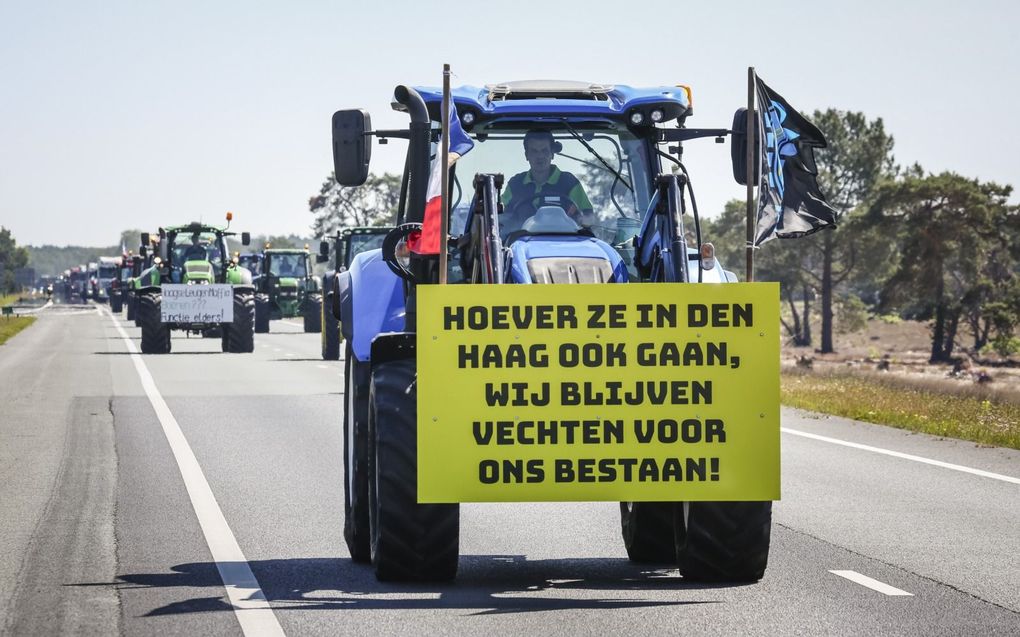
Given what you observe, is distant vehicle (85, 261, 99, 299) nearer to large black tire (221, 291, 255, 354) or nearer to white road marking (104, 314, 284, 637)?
large black tire (221, 291, 255, 354)

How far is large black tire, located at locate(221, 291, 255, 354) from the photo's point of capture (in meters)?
38.7

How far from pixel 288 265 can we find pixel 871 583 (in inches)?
2085

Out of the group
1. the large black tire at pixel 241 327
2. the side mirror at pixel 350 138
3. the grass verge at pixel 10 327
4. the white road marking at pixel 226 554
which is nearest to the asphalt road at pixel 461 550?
the white road marking at pixel 226 554

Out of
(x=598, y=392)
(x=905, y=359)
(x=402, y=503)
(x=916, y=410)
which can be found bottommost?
(x=905, y=359)

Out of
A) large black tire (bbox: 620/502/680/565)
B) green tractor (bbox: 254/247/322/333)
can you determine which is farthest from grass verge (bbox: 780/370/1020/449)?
green tractor (bbox: 254/247/322/333)

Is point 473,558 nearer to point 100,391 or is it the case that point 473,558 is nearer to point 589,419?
point 589,419

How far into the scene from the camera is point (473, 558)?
379 inches

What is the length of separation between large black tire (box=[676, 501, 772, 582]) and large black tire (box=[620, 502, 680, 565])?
1.00 metres

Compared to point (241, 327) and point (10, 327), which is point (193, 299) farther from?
point (10, 327)

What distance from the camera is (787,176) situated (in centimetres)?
999

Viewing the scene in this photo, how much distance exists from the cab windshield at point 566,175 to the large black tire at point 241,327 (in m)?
29.0

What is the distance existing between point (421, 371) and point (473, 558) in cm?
202

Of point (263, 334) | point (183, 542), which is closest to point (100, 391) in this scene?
point (183, 542)

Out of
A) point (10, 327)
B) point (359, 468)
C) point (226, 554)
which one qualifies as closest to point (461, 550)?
point (359, 468)
